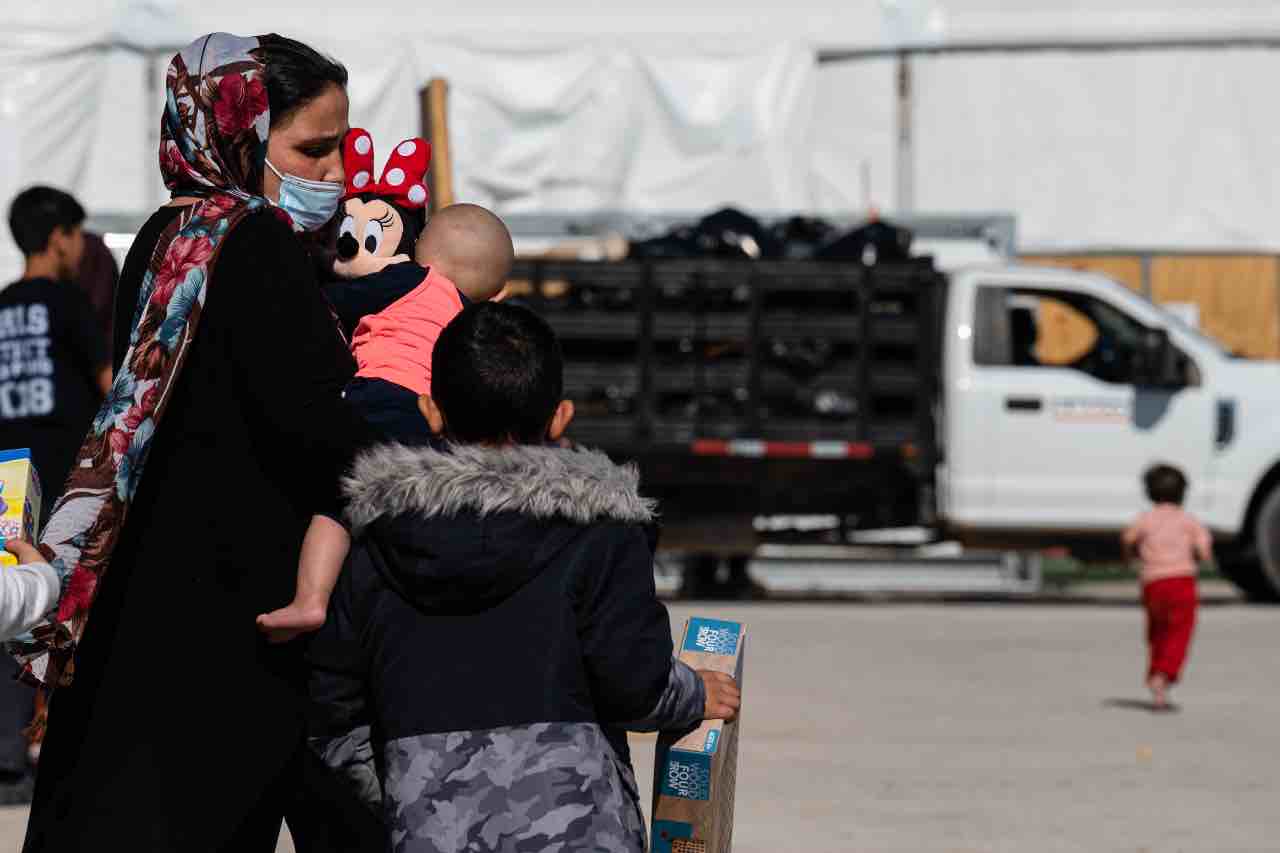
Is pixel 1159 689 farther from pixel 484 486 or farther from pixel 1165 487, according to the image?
pixel 484 486

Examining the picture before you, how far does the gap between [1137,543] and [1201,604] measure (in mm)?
5932

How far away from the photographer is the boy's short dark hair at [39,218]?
7051mm

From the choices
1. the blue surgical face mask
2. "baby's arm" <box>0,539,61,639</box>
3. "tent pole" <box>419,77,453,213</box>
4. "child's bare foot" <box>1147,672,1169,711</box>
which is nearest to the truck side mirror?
"child's bare foot" <box>1147,672,1169,711</box>

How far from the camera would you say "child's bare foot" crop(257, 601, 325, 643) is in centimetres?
322

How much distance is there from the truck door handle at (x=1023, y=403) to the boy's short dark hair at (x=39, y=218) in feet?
28.7

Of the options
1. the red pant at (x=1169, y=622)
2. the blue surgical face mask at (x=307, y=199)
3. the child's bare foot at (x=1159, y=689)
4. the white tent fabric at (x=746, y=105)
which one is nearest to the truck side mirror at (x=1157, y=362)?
the white tent fabric at (x=746, y=105)

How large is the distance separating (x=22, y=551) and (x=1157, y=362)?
12.4 m

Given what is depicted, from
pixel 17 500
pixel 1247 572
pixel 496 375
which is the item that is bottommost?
pixel 1247 572

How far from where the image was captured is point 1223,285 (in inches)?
755

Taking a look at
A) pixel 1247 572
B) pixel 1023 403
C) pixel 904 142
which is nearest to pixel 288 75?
pixel 1023 403

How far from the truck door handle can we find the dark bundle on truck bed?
522 mm

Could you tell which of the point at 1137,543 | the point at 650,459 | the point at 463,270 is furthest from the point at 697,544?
the point at 463,270

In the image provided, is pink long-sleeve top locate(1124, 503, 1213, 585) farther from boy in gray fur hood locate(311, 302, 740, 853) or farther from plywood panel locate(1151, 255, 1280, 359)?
plywood panel locate(1151, 255, 1280, 359)

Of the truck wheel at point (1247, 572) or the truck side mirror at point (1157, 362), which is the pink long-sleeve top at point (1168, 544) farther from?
the truck wheel at point (1247, 572)
